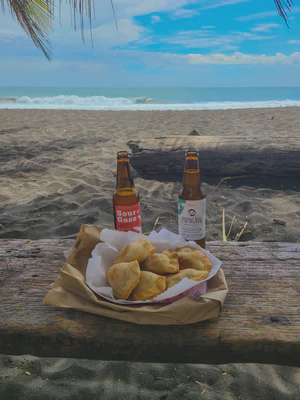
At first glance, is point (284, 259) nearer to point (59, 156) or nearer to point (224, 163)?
point (224, 163)

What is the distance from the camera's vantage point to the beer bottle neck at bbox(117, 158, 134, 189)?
1.58 m

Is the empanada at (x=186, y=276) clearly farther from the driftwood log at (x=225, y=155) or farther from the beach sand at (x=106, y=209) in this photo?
the driftwood log at (x=225, y=155)

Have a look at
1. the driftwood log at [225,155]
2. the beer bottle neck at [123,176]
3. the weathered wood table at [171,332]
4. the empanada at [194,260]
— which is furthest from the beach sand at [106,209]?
the beer bottle neck at [123,176]

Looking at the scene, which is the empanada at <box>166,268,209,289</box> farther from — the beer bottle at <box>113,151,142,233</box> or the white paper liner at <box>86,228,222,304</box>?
the beer bottle at <box>113,151,142,233</box>

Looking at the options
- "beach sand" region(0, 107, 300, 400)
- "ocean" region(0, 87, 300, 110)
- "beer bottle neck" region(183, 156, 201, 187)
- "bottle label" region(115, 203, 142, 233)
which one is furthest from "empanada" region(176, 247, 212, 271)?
"ocean" region(0, 87, 300, 110)

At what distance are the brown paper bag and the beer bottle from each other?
326mm

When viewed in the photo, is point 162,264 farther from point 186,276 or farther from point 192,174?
point 192,174

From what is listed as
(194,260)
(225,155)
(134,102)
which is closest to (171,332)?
(194,260)

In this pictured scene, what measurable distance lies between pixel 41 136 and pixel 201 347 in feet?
24.1

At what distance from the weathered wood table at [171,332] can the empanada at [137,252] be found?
0.22 metres

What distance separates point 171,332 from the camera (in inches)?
41.2

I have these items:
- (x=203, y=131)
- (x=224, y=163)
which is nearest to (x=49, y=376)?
Result: (x=224, y=163)

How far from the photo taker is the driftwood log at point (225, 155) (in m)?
4.23

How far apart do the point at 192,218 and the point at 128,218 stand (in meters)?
0.28
